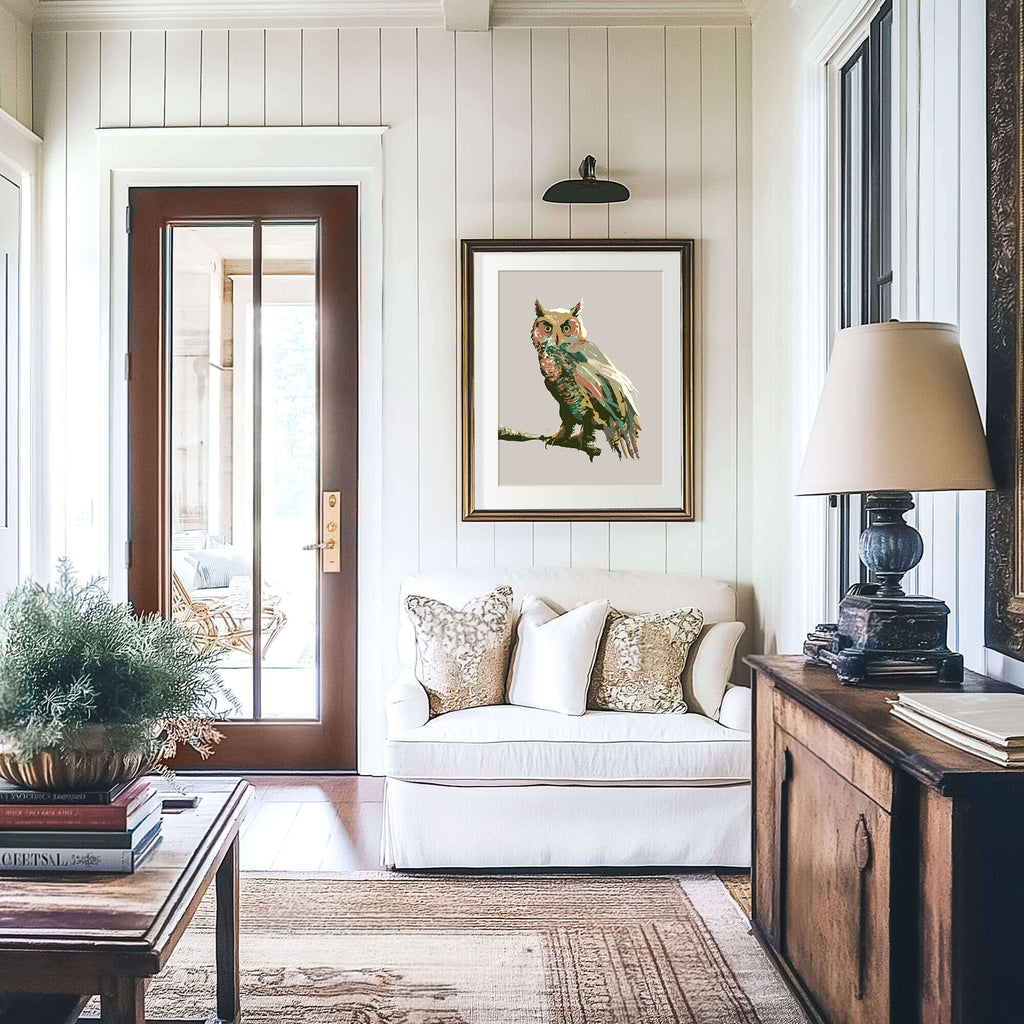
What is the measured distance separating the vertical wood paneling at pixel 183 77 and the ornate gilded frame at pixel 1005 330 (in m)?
2.97

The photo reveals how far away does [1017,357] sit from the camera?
196 cm

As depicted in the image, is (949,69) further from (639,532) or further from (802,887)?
(639,532)

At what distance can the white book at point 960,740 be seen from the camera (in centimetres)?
141

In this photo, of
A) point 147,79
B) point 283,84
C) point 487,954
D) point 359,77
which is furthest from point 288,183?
point 487,954

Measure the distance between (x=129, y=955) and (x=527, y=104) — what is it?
11.1ft

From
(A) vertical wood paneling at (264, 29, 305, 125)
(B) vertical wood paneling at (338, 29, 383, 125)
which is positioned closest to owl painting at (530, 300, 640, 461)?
(B) vertical wood paneling at (338, 29, 383, 125)

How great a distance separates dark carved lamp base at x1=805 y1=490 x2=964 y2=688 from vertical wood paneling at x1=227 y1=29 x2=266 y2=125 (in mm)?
2939

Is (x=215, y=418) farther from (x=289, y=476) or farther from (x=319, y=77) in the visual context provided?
(x=319, y=77)

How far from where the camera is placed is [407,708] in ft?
10.3

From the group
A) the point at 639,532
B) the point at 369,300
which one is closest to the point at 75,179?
the point at 369,300

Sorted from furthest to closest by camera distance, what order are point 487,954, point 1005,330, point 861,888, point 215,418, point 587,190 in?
point 215,418
point 587,190
point 487,954
point 1005,330
point 861,888

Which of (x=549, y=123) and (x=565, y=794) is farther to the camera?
(x=549, y=123)

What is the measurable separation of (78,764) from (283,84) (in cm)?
309

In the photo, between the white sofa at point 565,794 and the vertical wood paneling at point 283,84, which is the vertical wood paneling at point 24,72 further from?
the white sofa at point 565,794
